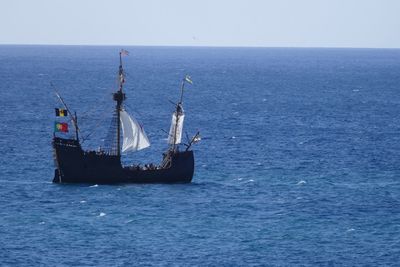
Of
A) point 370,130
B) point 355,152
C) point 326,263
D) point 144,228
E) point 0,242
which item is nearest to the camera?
point 326,263

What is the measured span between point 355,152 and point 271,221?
4229 centimetres

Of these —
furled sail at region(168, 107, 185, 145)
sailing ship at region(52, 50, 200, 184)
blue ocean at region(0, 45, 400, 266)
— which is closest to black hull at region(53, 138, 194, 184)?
sailing ship at region(52, 50, 200, 184)

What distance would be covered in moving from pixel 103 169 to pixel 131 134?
244 inches

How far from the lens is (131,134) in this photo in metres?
108

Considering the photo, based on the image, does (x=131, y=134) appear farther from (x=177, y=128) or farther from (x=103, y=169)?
(x=103, y=169)

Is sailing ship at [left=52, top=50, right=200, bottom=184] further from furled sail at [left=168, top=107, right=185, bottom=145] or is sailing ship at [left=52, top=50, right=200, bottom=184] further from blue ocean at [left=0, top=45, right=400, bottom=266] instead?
blue ocean at [left=0, top=45, right=400, bottom=266]

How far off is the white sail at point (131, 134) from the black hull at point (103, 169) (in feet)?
15.6

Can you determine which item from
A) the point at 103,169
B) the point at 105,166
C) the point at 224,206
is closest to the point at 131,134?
the point at 105,166

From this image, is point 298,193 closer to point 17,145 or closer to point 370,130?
point 17,145

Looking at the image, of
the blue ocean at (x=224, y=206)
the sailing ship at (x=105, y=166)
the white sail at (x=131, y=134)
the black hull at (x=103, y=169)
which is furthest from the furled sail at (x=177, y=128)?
the blue ocean at (x=224, y=206)

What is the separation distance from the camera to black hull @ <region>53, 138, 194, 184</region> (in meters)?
104

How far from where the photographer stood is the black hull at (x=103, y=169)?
104m

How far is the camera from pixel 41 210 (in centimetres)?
9238

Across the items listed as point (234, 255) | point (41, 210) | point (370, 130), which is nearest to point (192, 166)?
point (41, 210)
